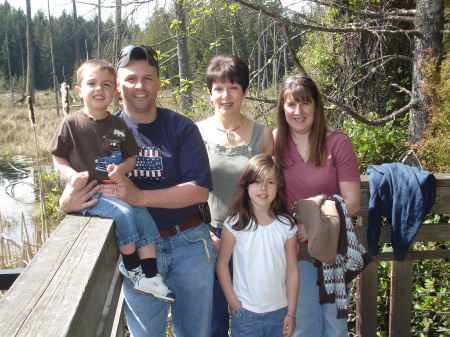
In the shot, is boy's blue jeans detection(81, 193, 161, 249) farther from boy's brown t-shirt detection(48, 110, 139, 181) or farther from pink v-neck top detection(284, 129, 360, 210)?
pink v-neck top detection(284, 129, 360, 210)

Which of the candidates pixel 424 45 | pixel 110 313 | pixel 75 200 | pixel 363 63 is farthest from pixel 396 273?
pixel 363 63

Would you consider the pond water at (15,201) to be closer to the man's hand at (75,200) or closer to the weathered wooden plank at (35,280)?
the man's hand at (75,200)

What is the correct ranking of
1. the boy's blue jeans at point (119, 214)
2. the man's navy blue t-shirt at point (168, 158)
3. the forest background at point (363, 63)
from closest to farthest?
the boy's blue jeans at point (119, 214)
the man's navy blue t-shirt at point (168, 158)
the forest background at point (363, 63)

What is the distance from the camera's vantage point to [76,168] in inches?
75.0

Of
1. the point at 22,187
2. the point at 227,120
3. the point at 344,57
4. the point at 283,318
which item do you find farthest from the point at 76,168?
the point at 22,187

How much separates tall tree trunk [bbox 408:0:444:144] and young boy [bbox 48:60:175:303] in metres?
3.25

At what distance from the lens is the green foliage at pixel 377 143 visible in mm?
4773

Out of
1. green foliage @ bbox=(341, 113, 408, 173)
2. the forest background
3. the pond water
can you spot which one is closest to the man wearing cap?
the forest background

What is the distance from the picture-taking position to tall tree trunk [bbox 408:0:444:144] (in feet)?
13.6

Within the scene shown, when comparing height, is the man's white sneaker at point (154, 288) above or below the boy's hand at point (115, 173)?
below

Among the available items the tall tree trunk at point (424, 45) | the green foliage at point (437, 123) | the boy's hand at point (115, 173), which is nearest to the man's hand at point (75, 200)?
the boy's hand at point (115, 173)

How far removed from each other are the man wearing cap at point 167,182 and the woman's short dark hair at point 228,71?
1.23 ft

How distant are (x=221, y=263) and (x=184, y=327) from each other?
0.36 m

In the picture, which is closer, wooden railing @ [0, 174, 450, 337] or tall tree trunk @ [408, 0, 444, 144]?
wooden railing @ [0, 174, 450, 337]
